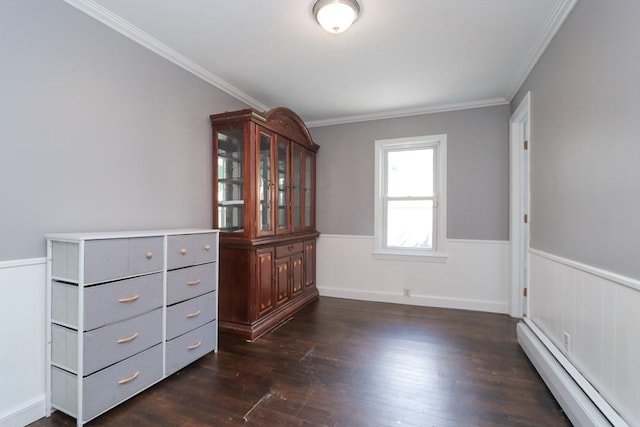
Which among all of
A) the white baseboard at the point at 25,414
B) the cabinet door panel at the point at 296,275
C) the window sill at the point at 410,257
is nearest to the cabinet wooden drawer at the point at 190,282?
the white baseboard at the point at 25,414

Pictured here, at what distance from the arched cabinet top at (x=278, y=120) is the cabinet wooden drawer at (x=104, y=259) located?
1454 millimetres

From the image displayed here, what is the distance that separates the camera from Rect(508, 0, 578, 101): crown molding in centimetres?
187

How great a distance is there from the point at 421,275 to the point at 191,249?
280cm

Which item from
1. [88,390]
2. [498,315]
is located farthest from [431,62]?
[88,390]

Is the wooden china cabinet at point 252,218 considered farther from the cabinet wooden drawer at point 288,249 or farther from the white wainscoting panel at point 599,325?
the white wainscoting panel at point 599,325

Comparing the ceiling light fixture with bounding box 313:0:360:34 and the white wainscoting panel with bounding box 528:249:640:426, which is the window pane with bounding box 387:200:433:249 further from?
the ceiling light fixture with bounding box 313:0:360:34

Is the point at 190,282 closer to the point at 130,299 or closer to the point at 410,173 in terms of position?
the point at 130,299

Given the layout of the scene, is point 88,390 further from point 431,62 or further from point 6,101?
point 431,62

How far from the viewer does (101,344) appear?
166 cm

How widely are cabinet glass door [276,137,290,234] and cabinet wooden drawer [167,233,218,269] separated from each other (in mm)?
946

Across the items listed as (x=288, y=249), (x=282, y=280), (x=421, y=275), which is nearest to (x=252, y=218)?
(x=288, y=249)

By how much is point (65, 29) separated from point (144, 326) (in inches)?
75.6

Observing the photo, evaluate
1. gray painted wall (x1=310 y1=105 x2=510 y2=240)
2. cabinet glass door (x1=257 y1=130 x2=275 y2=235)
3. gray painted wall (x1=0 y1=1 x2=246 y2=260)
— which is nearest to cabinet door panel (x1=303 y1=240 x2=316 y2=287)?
gray painted wall (x1=310 y1=105 x2=510 y2=240)

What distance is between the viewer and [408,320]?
3.24 m
